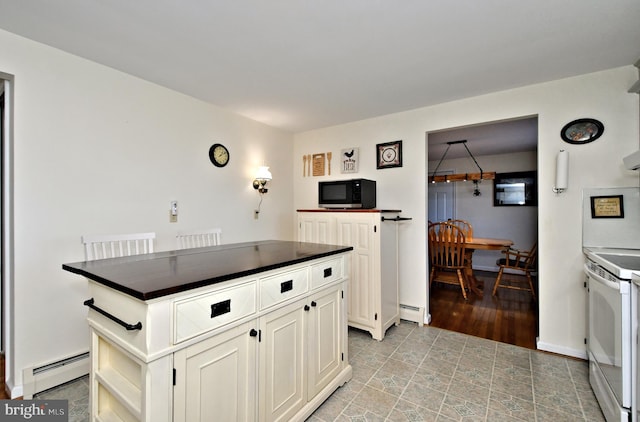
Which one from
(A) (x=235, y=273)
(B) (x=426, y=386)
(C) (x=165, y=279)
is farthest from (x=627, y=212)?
(C) (x=165, y=279)

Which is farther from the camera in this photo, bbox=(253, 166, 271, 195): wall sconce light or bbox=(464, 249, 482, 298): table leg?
bbox=(464, 249, 482, 298): table leg

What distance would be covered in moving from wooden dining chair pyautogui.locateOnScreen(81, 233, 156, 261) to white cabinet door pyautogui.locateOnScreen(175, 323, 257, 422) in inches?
48.7

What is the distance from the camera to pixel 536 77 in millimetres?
2430

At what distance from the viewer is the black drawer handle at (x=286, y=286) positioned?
1515 mm

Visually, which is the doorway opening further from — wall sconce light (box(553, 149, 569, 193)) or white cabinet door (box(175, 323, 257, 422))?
white cabinet door (box(175, 323, 257, 422))

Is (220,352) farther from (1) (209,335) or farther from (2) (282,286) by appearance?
(2) (282,286)

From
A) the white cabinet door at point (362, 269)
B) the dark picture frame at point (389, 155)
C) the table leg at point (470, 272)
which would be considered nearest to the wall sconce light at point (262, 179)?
the white cabinet door at point (362, 269)

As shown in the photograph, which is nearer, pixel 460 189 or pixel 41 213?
pixel 41 213

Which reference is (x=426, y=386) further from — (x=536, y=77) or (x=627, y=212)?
(x=536, y=77)

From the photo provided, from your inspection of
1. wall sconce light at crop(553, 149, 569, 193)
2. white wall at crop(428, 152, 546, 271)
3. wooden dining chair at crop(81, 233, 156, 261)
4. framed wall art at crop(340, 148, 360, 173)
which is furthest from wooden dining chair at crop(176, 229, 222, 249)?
white wall at crop(428, 152, 546, 271)

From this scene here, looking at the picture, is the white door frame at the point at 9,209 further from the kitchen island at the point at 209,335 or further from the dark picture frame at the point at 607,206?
the dark picture frame at the point at 607,206

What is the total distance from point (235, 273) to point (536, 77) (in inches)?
113

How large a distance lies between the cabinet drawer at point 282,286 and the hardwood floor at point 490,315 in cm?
208

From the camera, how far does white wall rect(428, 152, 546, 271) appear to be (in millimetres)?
5289
